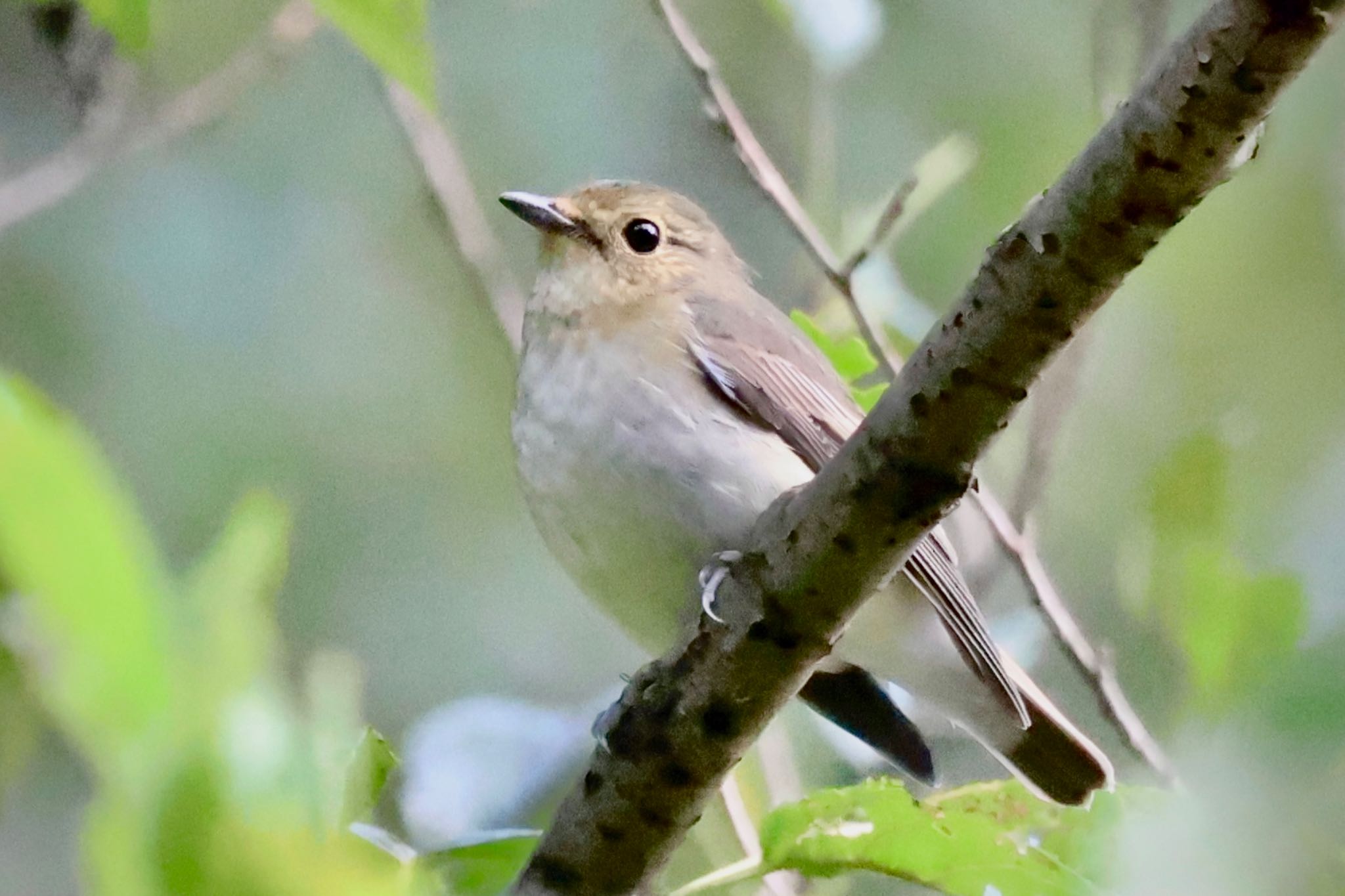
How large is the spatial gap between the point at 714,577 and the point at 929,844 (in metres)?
0.32

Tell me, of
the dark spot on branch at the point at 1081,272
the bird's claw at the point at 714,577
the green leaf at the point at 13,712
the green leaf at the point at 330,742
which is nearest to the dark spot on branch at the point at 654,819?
the bird's claw at the point at 714,577

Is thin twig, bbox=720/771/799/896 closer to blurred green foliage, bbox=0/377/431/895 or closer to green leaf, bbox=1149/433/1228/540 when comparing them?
green leaf, bbox=1149/433/1228/540

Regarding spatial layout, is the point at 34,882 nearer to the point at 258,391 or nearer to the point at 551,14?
the point at 258,391

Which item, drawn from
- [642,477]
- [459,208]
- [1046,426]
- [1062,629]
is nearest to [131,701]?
[642,477]

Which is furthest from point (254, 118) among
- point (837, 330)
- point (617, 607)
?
point (617, 607)

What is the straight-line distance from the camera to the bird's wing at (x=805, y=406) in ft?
5.38

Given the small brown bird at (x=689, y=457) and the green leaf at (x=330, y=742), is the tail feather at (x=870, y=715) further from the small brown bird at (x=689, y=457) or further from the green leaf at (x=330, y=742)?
the green leaf at (x=330, y=742)

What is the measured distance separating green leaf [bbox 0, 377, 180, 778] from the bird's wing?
3.72ft

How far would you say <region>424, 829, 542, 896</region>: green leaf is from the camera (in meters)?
1.34

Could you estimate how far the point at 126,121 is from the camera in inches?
96.0

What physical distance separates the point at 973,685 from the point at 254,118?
6.61 ft

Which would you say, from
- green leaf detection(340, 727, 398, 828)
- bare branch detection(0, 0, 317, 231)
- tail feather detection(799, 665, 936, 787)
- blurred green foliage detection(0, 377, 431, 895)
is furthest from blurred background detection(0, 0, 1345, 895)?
blurred green foliage detection(0, 377, 431, 895)

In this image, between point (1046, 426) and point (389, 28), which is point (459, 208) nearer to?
point (1046, 426)

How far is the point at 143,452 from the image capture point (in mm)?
2803
